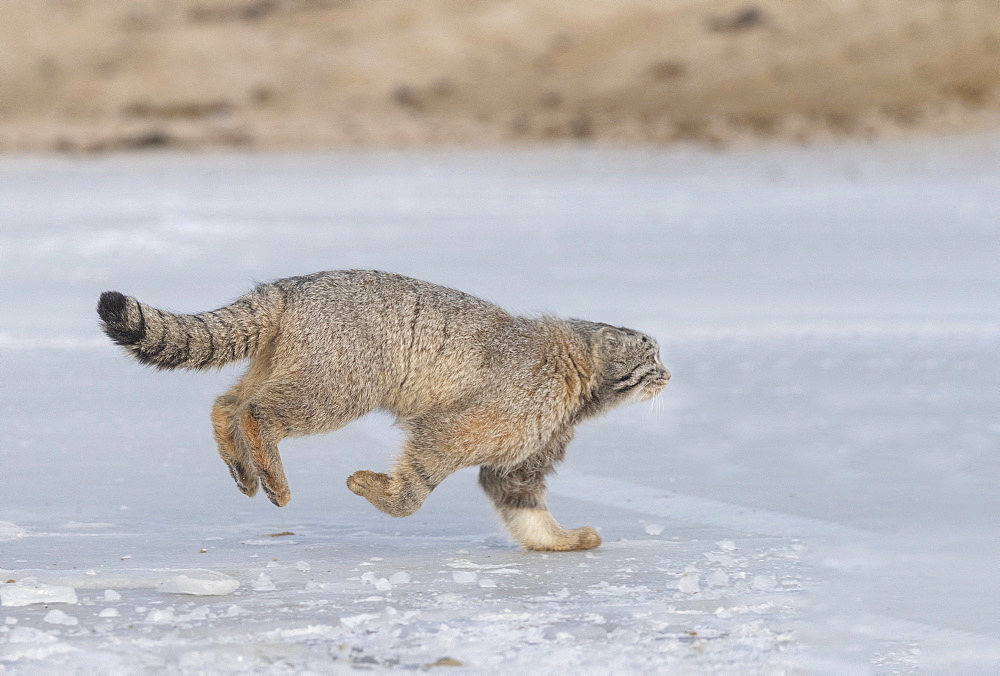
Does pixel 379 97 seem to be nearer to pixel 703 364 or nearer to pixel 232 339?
pixel 703 364

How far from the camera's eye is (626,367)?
5.93 metres

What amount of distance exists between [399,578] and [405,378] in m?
1.02

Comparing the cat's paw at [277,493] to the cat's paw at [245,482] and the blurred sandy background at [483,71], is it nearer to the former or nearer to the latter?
the cat's paw at [245,482]

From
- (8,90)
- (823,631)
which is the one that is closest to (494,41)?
(8,90)

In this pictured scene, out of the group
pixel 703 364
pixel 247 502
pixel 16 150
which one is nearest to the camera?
pixel 247 502

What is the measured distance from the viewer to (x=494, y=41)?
29.2 meters

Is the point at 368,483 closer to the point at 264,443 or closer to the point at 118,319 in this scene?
the point at 264,443

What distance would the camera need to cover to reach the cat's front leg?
566 centimetres

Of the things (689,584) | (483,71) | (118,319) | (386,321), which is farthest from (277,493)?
(483,71)

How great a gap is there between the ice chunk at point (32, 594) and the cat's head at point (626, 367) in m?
2.42

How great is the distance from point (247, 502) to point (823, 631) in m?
2.93

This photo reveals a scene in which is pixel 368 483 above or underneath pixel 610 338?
underneath

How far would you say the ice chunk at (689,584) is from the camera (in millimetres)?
4867

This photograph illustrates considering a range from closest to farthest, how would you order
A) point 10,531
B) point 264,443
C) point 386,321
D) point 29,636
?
1. point 29,636
2. point 264,443
3. point 10,531
4. point 386,321
